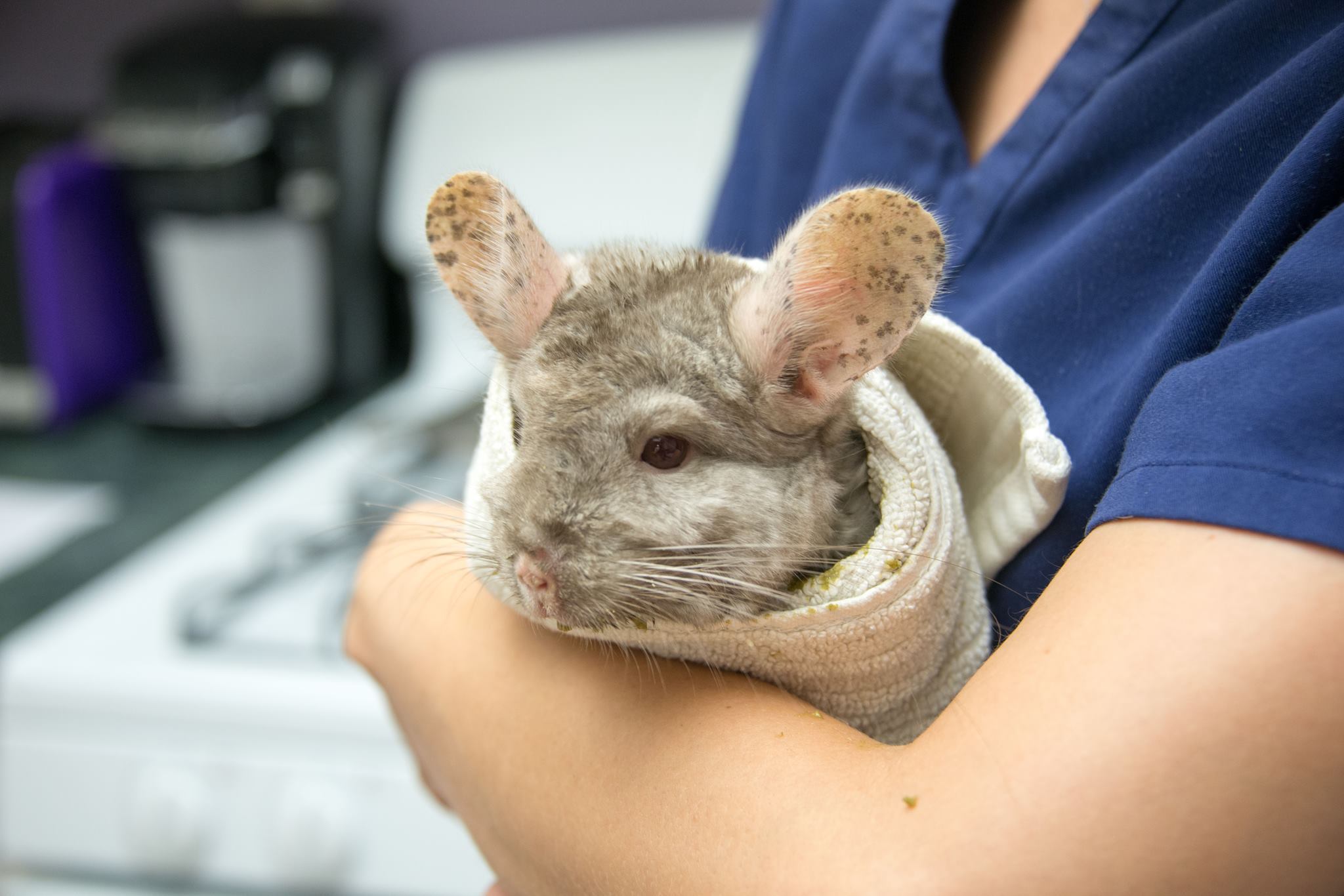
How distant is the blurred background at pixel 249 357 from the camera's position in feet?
4.66

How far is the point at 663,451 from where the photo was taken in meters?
0.69

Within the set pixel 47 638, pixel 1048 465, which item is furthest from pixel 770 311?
pixel 47 638

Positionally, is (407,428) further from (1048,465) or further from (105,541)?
(1048,465)

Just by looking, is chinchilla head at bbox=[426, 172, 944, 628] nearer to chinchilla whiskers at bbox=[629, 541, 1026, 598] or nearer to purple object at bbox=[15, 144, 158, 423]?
chinchilla whiskers at bbox=[629, 541, 1026, 598]

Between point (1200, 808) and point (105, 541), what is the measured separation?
1.82 m

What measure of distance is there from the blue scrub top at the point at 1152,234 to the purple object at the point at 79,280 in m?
1.88

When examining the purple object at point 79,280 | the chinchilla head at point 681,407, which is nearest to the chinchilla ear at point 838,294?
the chinchilla head at point 681,407

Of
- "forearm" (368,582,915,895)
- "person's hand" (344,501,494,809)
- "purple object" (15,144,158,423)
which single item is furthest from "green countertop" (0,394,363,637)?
"forearm" (368,582,915,895)

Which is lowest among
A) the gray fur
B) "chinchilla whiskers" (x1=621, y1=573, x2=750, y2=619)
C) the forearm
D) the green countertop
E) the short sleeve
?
the green countertop

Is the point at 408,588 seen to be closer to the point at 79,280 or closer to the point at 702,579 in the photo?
the point at 702,579

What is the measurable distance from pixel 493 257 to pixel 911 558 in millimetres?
361

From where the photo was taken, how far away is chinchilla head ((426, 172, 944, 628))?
649 millimetres

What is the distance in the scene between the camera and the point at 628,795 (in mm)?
624

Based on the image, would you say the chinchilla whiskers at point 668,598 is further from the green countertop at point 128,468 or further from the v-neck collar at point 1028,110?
the green countertop at point 128,468
